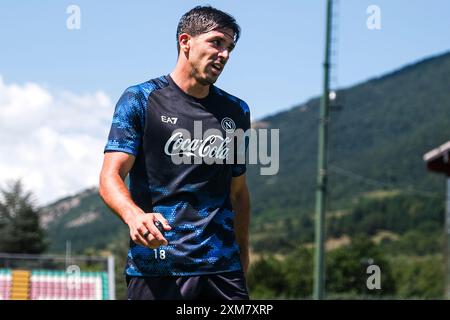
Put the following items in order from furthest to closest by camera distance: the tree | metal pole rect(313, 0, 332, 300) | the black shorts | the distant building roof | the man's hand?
1. the tree
2. the distant building roof
3. metal pole rect(313, 0, 332, 300)
4. the black shorts
5. the man's hand

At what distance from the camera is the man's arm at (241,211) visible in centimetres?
499

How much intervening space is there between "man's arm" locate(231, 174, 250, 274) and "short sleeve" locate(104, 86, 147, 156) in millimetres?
642

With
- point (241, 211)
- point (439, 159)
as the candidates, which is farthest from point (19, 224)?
point (241, 211)

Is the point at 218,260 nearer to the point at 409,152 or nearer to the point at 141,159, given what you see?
the point at 141,159

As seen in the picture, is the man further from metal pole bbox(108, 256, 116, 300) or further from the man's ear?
metal pole bbox(108, 256, 116, 300)

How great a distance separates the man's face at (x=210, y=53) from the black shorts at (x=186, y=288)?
3.19 feet

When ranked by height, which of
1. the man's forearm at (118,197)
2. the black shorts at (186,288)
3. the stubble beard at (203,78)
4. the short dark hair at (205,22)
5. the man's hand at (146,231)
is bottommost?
the black shorts at (186,288)

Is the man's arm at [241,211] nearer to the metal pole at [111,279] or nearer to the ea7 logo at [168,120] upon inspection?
the ea7 logo at [168,120]

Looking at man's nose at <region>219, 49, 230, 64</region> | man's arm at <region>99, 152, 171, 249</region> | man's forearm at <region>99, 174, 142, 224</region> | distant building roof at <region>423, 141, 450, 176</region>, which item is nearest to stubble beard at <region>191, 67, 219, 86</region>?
man's nose at <region>219, 49, 230, 64</region>

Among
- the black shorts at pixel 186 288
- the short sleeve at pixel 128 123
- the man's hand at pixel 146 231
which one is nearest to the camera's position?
the man's hand at pixel 146 231

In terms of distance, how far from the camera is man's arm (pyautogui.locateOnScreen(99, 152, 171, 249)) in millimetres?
4023

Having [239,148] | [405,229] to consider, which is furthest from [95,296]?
[405,229]

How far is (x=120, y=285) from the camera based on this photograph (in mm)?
37344

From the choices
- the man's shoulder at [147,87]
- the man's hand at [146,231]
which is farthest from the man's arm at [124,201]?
the man's shoulder at [147,87]
